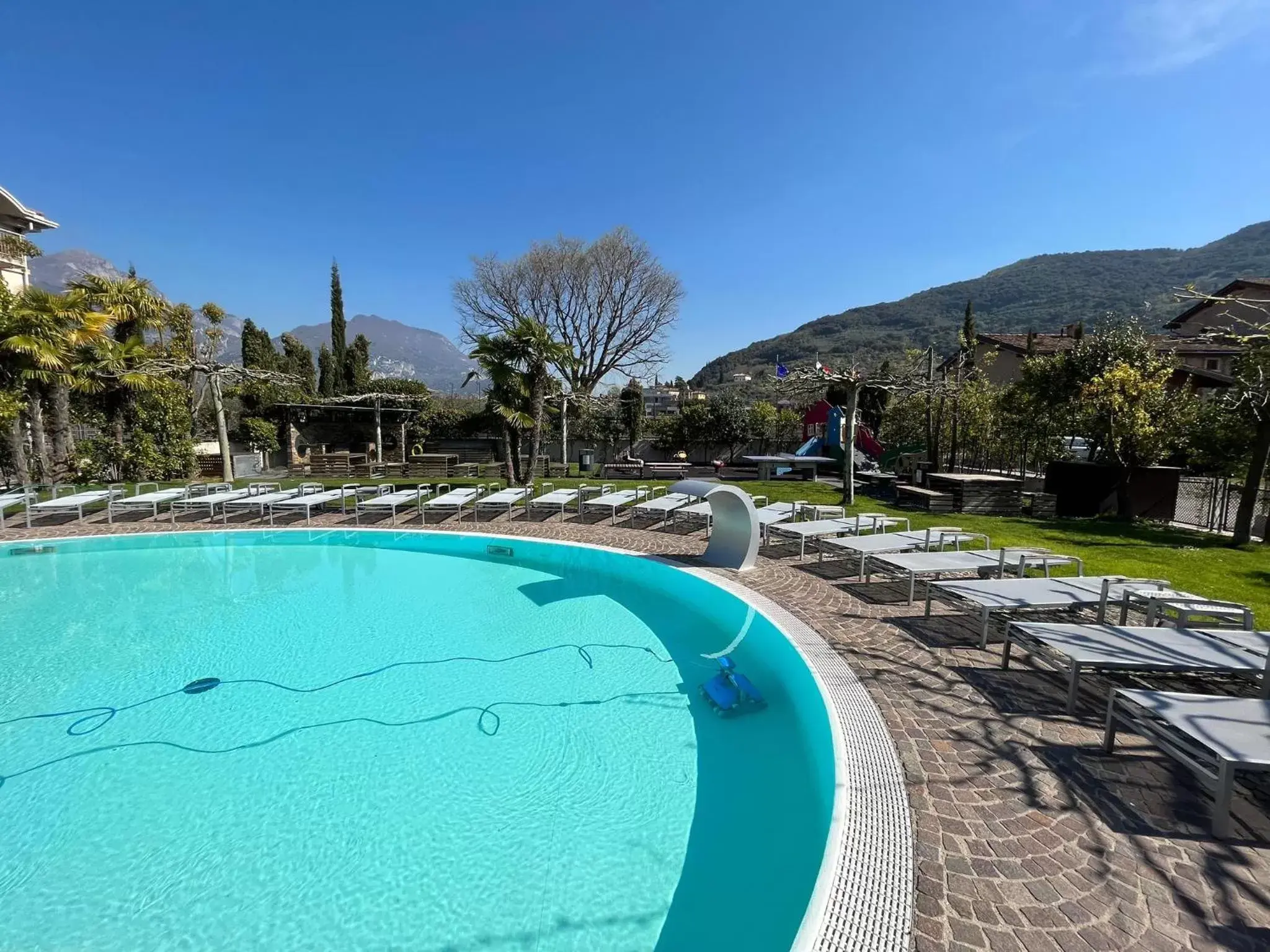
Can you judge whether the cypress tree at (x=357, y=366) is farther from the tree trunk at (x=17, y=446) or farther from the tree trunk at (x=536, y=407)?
the tree trunk at (x=536, y=407)

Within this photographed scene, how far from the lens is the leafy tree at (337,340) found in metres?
32.3

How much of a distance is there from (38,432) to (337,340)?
2309cm

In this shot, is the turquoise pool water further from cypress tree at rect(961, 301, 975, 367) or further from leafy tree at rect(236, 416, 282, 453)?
leafy tree at rect(236, 416, 282, 453)

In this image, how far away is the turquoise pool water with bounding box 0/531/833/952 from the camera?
3.10m

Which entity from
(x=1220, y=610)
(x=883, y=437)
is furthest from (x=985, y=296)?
(x=1220, y=610)

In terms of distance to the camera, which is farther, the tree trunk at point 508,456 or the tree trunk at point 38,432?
the tree trunk at point 508,456

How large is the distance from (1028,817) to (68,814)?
247 inches

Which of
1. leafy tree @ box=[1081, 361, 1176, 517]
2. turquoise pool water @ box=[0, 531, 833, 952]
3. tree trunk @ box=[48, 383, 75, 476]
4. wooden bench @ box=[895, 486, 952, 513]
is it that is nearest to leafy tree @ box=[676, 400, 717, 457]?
wooden bench @ box=[895, 486, 952, 513]

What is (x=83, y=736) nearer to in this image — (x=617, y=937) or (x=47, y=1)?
(x=617, y=937)

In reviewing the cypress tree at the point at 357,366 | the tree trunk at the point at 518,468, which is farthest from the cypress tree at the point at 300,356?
the tree trunk at the point at 518,468

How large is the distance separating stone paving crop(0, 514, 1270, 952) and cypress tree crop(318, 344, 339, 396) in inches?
1322

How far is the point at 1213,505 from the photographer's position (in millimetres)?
11469

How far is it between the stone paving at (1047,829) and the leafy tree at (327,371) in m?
33.6

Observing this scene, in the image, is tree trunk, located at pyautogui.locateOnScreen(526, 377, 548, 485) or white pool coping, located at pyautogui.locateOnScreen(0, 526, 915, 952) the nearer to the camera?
white pool coping, located at pyautogui.locateOnScreen(0, 526, 915, 952)
